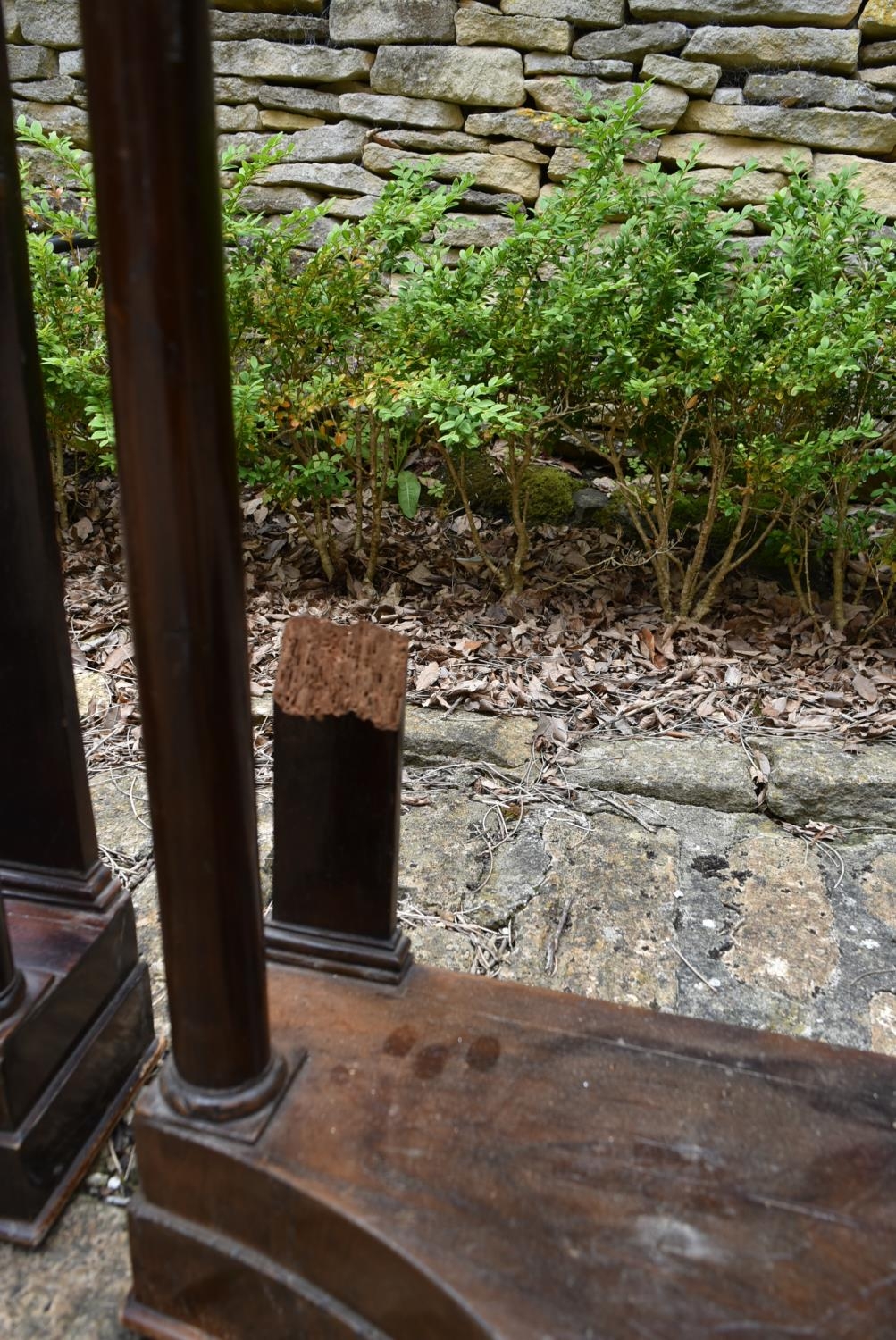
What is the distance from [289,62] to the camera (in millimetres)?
3996

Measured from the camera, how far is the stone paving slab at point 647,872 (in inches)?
71.6

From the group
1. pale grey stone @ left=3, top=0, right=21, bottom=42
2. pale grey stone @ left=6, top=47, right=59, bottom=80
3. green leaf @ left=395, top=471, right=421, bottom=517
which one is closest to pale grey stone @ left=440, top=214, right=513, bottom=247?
green leaf @ left=395, top=471, right=421, bottom=517

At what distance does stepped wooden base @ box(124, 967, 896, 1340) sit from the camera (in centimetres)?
86

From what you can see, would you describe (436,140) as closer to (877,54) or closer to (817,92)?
(817,92)

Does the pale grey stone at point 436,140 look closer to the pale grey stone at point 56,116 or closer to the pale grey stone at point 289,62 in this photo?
the pale grey stone at point 289,62

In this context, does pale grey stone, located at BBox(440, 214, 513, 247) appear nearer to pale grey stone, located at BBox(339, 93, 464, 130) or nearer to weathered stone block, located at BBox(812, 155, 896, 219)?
pale grey stone, located at BBox(339, 93, 464, 130)

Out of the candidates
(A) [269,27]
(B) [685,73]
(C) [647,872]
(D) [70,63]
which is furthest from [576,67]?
(C) [647,872]

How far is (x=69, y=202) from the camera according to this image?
4.42 metres

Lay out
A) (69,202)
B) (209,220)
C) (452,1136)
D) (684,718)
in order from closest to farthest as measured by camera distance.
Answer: (209,220) < (452,1136) < (684,718) < (69,202)

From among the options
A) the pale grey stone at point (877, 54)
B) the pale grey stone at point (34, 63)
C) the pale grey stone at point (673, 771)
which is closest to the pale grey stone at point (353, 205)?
the pale grey stone at point (34, 63)

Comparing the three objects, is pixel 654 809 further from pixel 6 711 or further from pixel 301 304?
pixel 301 304

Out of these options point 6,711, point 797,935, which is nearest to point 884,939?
point 797,935

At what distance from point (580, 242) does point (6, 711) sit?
8.51 feet

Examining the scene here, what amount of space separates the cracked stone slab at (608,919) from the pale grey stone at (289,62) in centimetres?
348
